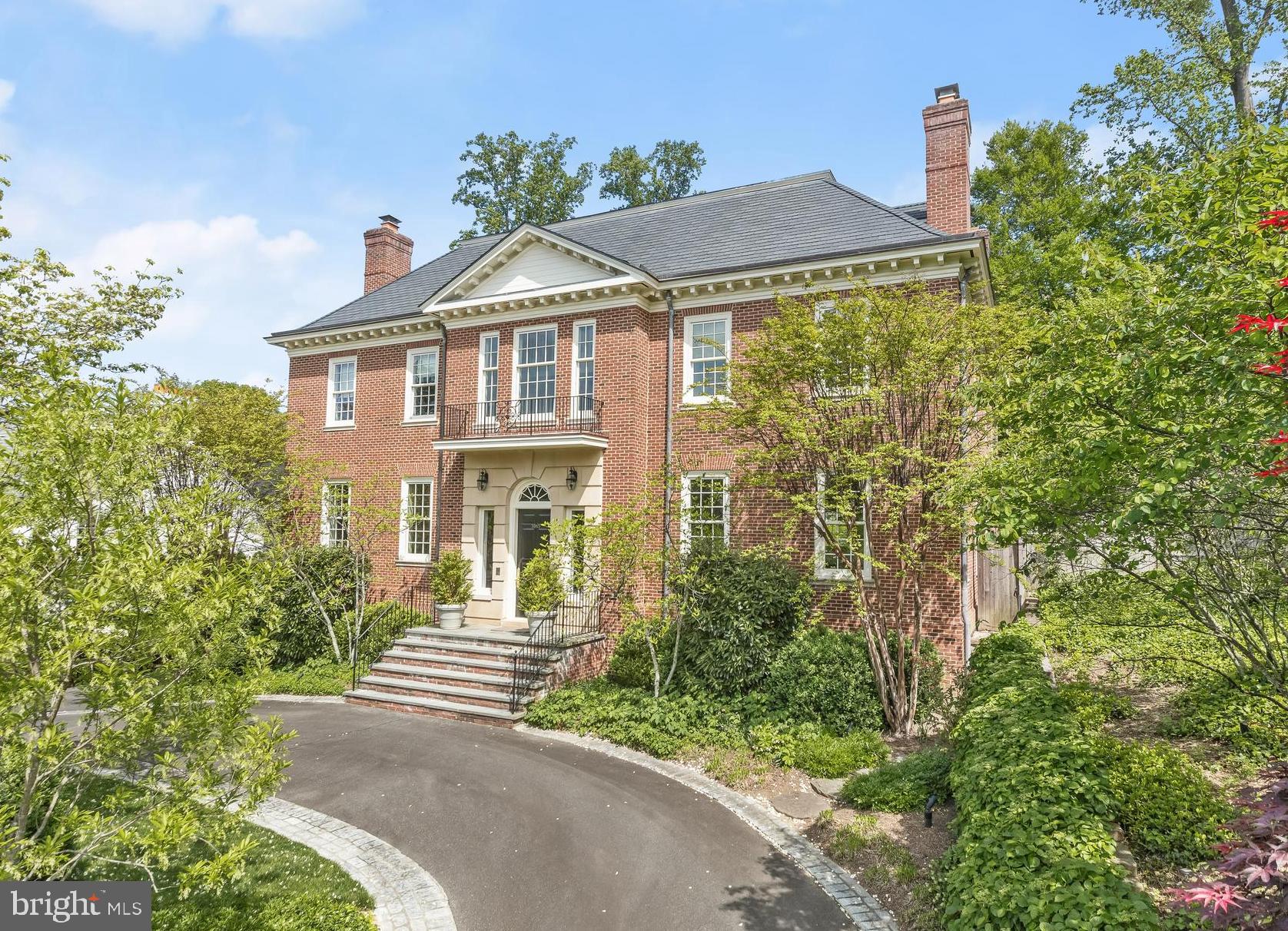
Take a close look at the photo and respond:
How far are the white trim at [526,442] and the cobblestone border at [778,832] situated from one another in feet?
20.0

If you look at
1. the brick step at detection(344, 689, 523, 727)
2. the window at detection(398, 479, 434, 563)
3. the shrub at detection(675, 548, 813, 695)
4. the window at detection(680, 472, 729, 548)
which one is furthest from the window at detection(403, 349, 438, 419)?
the shrub at detection(675, 548, 813, 695)

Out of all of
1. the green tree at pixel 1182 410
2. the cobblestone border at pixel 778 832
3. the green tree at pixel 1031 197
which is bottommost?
the cobblestone border at pixel 778 832

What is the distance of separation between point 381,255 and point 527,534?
39.5 feet

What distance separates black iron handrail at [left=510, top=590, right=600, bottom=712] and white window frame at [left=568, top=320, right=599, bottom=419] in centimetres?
427

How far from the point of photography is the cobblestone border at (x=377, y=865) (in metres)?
6.63

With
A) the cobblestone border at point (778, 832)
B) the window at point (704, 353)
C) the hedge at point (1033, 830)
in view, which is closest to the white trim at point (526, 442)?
the window at point (704, 353)

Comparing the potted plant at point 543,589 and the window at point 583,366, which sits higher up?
the window at point 583,366

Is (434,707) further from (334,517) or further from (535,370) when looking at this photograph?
(535,370)

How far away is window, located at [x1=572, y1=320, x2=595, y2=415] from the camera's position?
55.1 ft

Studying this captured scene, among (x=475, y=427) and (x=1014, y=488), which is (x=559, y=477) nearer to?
(x=475, y=427)

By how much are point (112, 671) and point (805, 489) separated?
11235 millimetres

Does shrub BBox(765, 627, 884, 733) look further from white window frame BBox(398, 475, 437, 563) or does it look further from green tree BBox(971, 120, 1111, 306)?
green tree BBox(971, 120, 1111, 306)

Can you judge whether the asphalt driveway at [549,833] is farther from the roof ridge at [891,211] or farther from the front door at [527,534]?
the roof ridge at [891,211]

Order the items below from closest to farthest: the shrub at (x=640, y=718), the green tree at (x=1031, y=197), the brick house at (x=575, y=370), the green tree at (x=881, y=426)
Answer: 1. the shrub at (x=640, y=718)
2. the green tree at (x=881, y=426)
3. the brick house at (x=575, y=370)
4. the green tree at (x=1031, y=197)
